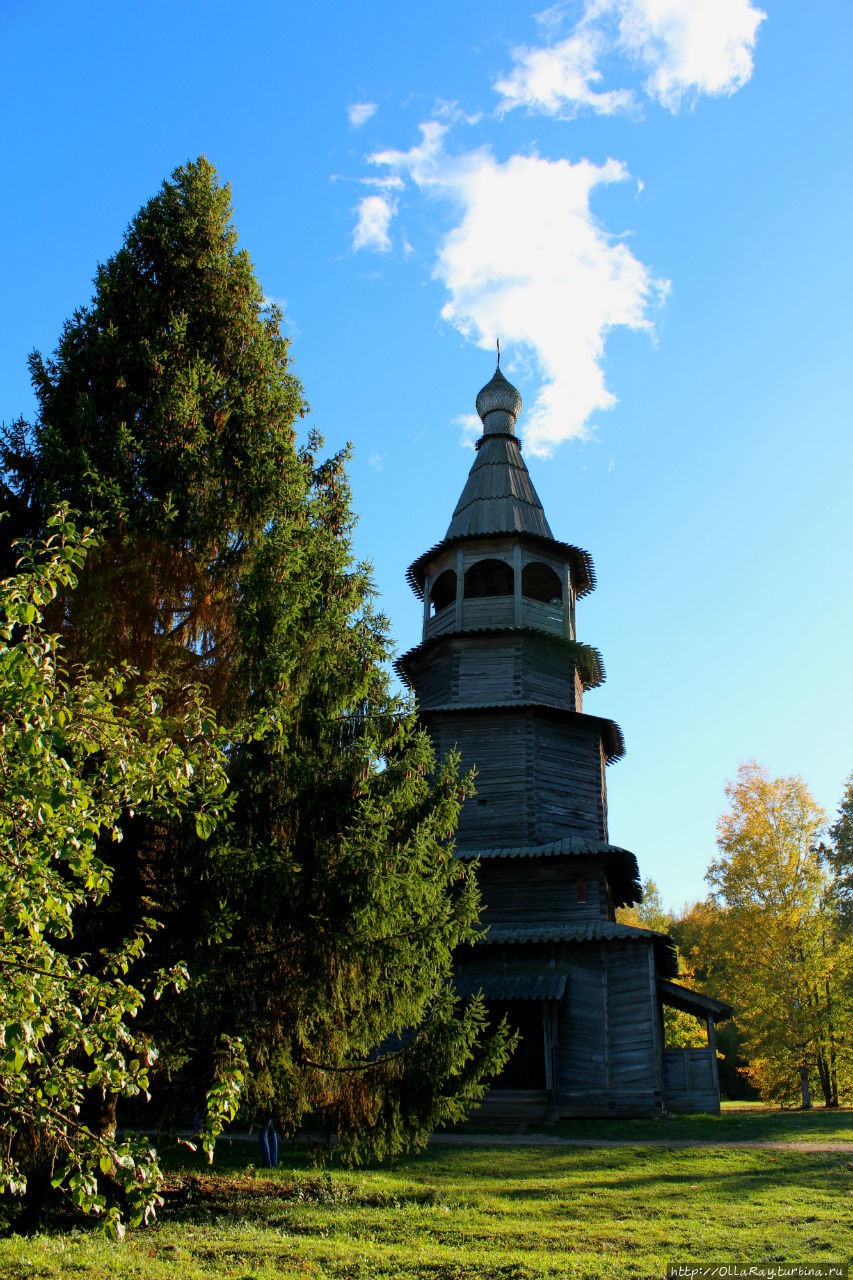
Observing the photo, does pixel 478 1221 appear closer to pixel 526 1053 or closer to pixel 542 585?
pixel 526 1053

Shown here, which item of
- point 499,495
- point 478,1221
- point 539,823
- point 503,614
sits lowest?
point 478,1221

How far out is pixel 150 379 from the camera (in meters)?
10.2

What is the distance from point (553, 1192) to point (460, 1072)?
2.30m

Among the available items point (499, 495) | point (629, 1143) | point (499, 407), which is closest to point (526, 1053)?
point (629, 1143)

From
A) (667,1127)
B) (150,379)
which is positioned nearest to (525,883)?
(667,1127)

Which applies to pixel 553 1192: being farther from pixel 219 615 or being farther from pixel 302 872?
pixel 219 615

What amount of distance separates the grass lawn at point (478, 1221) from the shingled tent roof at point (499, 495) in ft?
50.8

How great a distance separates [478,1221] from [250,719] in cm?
555

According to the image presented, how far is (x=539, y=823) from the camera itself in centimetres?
2025

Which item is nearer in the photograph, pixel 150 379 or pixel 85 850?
pixel 85 850

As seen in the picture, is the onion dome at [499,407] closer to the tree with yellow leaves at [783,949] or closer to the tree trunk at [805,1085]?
the tree with yellow leaves at [783,949]

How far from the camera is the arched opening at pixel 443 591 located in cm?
2502

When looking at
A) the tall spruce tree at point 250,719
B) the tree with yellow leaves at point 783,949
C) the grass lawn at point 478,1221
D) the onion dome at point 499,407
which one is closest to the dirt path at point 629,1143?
the grass lawn at point 478,1221

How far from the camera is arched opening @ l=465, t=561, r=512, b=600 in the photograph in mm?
25453
